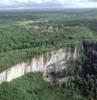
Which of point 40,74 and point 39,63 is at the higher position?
point 39,63

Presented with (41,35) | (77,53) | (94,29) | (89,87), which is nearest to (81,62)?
(77,53)

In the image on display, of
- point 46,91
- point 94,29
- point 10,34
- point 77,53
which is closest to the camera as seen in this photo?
point 46,91

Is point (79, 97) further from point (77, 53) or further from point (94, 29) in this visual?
point (94, 29)

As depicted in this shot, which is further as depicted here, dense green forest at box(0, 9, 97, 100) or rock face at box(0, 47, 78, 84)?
rock face at box(0, 47, 78, 84)

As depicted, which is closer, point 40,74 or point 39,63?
point 40,74

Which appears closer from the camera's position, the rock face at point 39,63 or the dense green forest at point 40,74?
the dense green forest at point 40,74

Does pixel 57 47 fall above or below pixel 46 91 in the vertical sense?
above

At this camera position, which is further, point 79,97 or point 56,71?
point 56,71

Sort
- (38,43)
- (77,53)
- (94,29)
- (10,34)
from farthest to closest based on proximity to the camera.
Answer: (94,29), (10,34), (38,43), (77,53)
